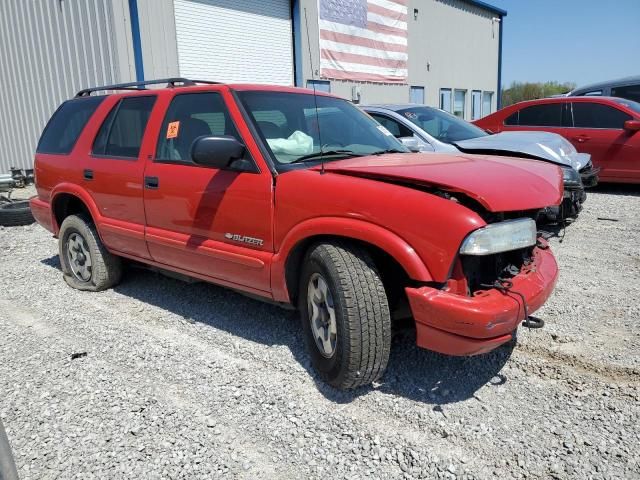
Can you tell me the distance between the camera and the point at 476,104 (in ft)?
81.5

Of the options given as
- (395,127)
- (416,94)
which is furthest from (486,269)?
(416,94)

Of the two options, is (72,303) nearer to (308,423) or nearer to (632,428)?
(308,423)

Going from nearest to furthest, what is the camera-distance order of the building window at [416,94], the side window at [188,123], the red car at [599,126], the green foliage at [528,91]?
1. the side window at [188,123]
2. the red car at [599,126]
3. the building window at [416,94]
4. the green foliage at [528,91]

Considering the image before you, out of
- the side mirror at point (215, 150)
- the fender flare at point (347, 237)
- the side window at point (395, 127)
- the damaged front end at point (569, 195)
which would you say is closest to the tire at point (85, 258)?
the side mirror at point (215, 150)

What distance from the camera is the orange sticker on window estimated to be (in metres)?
3.96

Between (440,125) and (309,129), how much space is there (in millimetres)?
4305

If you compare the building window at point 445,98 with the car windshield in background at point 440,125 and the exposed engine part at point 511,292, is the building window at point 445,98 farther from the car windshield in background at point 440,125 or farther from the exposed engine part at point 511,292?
the exposed engine part at point 511,292

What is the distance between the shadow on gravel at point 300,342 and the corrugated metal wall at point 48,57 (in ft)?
20.5

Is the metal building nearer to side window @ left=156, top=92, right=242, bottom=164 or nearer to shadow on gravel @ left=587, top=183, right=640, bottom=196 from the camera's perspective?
side window @ left=156, top=92, right=242, bottom=164

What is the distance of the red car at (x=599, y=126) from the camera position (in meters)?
8.52

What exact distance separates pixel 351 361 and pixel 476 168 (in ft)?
4.31

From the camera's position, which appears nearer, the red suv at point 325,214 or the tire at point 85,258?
the red suv at point 325,214

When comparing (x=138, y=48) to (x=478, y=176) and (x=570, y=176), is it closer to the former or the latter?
(x=570, y=176)

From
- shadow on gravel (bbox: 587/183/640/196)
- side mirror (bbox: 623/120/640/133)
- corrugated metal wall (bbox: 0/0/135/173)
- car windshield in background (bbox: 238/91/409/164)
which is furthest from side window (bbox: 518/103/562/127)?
corrugated metal wall (bbox: 0/0/135/173)
